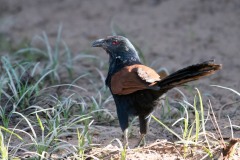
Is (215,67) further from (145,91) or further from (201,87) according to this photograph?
(201,87)

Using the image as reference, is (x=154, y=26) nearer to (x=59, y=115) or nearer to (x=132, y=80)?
(x=59, y=115)

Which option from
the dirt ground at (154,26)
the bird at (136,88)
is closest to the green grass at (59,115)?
the bird at (136,88)

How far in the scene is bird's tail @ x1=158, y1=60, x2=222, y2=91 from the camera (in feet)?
12.0

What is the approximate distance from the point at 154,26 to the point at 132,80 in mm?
3625

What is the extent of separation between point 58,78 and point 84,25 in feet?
8.17

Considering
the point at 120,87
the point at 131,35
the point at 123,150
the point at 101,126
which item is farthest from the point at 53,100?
the point at 131,35

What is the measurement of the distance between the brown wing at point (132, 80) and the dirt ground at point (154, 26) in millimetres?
1575

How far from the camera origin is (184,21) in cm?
774

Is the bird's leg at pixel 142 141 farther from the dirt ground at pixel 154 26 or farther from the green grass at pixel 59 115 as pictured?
the dirt ground at pixel 154 26

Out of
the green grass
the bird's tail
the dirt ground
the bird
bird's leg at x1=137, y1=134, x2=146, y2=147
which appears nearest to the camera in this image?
the bird's tail

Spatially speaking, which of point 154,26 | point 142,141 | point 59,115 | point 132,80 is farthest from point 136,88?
point 154,26

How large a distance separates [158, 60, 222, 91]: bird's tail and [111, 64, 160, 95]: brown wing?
6.9 inches

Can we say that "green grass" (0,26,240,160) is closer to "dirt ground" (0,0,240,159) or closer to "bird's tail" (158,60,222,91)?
"bird's tail" (158,60,222,91)

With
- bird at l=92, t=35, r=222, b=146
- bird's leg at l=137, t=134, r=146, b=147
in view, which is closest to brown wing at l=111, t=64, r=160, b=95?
bird at l=92, t=35, r=222, b=146
